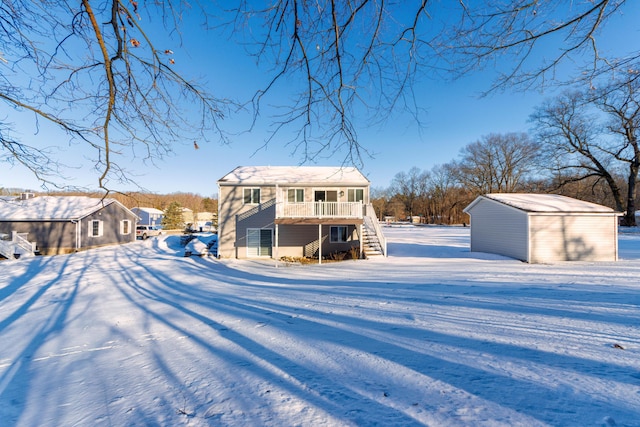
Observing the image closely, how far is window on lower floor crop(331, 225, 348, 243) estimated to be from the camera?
51.9 feet

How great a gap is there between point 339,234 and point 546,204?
32.7 ft

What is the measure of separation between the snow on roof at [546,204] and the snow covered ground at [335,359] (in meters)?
7.00

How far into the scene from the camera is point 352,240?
51.6ft

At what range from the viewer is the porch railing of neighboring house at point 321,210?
1348 centimetres

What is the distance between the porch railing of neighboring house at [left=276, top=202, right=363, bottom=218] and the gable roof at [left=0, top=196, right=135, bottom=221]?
11.7 meters

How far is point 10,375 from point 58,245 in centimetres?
2174

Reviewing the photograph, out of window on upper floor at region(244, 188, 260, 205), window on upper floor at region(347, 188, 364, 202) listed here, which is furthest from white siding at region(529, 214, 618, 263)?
window on upper floor at region(244, 188, 260, 205)

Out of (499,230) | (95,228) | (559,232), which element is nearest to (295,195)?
(499,230)

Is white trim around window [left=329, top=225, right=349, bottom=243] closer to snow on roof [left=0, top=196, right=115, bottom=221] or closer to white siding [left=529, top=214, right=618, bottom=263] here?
white siding [left=529, top=214, right=618, bottom=263]

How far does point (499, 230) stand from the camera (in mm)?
13367

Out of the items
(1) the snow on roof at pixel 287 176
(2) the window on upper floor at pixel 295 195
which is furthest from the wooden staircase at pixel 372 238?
(2) the window on upper floor at pixel 295 195

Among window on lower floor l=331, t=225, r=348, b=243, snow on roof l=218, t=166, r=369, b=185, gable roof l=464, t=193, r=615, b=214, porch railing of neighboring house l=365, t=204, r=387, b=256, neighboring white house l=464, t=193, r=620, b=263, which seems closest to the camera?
neighboring white house l=464, t=193, r=620, b=263

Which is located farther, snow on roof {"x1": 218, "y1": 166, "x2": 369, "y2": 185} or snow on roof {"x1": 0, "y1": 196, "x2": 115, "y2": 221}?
snow on roof {"x1": 0, "y1": 196, "x2": 115, "y2": 221}

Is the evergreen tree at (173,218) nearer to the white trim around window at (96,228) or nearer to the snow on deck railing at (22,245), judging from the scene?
the white trim around window at (96,228)
